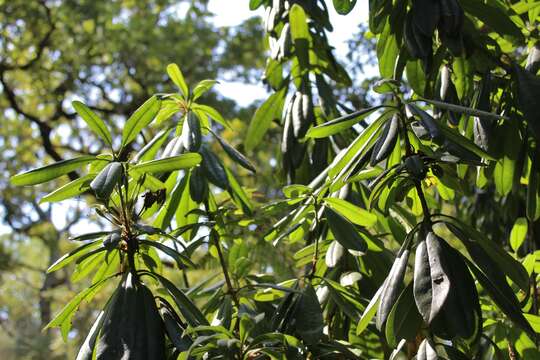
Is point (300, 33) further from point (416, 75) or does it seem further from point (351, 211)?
point (351, 211)

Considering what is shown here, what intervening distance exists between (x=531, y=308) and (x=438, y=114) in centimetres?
50

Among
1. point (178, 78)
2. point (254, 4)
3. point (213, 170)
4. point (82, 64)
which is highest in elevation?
point (82, 64)

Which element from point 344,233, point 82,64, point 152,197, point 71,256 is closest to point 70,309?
point 71,256

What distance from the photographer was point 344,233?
1.10 meters

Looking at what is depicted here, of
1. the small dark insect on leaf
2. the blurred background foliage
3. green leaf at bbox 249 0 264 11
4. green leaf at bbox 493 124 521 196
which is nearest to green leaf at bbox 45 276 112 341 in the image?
the small dark insect on leaf

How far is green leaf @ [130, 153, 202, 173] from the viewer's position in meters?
1.01

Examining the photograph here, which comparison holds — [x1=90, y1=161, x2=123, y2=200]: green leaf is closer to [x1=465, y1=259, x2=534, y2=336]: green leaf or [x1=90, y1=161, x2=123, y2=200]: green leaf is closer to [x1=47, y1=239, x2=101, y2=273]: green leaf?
[x1=47, y1=239, x2=101, y2=273]: green leaf

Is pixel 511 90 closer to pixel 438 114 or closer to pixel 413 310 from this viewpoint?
pixel 438 114

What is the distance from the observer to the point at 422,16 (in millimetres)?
1052

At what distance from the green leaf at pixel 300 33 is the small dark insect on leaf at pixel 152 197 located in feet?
2.14

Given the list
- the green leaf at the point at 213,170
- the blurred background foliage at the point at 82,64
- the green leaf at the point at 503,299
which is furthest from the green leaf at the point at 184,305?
the blurred background foliage at the point at 82,64

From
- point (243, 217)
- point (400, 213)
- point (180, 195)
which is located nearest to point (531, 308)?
point (400, 213)

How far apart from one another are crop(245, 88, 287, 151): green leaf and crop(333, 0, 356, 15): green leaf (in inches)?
19.4

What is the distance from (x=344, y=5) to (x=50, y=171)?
23.6 inches
